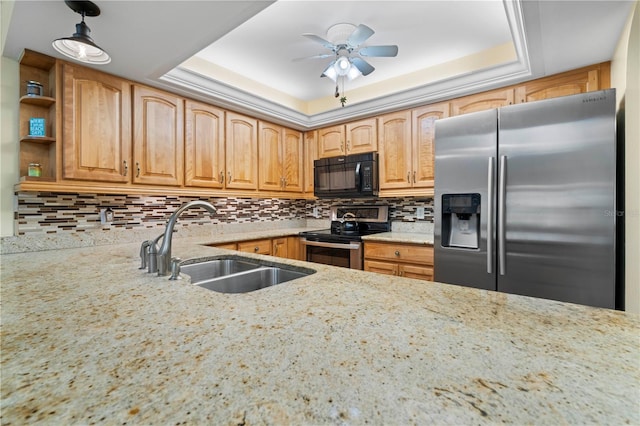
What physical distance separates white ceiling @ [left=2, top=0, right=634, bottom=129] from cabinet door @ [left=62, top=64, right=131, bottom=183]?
0.13 meters

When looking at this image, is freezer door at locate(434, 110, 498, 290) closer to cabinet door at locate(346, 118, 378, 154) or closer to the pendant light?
cabinet door at locate(346, 118, 378, 154)

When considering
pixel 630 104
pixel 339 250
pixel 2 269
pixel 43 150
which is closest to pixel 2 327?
pixel 2 269

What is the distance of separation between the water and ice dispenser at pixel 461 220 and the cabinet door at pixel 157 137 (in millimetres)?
2216

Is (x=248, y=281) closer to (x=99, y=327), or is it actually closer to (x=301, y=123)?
(x=99, y=327)

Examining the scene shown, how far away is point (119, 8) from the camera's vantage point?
1495mm

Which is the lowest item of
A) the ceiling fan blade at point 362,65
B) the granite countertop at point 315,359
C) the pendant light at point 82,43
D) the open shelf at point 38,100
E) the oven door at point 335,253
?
the oven door at point 335,253

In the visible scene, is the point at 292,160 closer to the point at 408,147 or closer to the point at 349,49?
the point at 408,147

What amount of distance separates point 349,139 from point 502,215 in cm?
190

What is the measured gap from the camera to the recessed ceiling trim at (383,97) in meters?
2.22

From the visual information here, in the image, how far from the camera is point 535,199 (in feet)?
5.93

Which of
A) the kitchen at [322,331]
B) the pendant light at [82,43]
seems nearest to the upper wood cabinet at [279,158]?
the pendant light at [82,43]

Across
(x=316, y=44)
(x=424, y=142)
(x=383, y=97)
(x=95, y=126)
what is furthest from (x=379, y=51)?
(x=95, y=126)

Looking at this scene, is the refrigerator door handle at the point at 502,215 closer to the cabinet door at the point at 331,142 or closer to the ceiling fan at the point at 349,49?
the ceiling fan at the point at 349,49

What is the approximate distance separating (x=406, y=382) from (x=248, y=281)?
3.73ft
